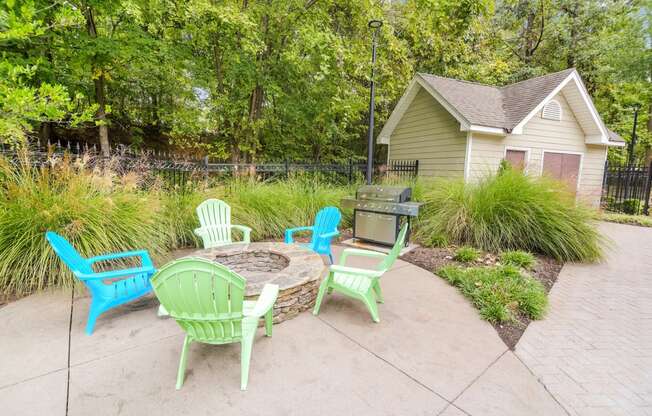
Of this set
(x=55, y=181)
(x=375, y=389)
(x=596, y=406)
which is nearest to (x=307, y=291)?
(x=375, y=389)

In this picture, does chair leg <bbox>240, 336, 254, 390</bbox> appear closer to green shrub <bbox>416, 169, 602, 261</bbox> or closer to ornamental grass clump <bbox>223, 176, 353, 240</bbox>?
ornamental grass clump <bbox>223, 176, 353, 240</bbox>

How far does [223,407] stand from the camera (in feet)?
5.75

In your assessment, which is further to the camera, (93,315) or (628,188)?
(628,188)

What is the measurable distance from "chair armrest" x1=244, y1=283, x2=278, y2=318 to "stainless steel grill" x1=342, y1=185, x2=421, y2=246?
3.19 m

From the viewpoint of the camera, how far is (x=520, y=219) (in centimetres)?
488

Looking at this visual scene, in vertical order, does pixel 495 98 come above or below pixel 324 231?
above

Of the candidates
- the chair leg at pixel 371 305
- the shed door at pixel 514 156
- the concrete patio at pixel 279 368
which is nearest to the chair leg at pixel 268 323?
the concrete patio at pixel 279 368

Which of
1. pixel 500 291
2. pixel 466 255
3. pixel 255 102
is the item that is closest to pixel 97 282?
pixel 500 291

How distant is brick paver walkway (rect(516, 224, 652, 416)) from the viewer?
197 centimetres

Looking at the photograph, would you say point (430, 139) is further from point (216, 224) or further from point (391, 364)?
point (391, 364)

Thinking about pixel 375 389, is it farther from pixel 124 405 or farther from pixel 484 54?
pixel 484 54

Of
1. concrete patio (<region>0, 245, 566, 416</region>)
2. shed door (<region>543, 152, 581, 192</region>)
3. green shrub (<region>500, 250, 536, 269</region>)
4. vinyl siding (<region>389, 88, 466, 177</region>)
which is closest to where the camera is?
concrete patio (<region>0, 245, 566, 416</region>)

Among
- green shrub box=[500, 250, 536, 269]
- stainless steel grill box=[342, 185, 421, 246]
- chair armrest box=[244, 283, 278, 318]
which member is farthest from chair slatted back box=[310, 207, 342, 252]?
green shrub box=[500, 250, 536, 269]

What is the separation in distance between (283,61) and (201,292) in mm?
9787
